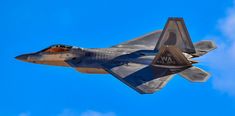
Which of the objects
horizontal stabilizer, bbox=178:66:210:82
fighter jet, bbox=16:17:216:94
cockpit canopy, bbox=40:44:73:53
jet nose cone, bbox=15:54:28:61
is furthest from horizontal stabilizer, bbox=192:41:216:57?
jet nose cone, bbox=15:54:28:61

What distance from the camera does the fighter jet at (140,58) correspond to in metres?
48.0

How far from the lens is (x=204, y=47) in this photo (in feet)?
188

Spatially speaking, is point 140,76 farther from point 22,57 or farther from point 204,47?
point 22,57

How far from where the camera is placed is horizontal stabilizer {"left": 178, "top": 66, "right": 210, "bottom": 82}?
47494 millimetres

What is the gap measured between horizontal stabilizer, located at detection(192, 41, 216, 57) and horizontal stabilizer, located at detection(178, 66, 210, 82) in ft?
22.4

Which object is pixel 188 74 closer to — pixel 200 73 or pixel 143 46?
pixel 200 73

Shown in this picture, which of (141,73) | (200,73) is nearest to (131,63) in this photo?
(141,73)

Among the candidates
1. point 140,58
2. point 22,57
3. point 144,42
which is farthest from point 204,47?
point 22,57

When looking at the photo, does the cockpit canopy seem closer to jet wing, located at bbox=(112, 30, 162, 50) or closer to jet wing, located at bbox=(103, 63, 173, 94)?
jet wing, located at bbox=(103, 63, 173, 94)

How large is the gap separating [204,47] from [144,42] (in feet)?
20.7

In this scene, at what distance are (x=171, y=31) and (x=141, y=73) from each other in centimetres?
744

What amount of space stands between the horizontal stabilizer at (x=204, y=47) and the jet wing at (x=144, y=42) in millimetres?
4501

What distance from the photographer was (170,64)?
4919 centimetres

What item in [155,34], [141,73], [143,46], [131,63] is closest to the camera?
[141,73]
